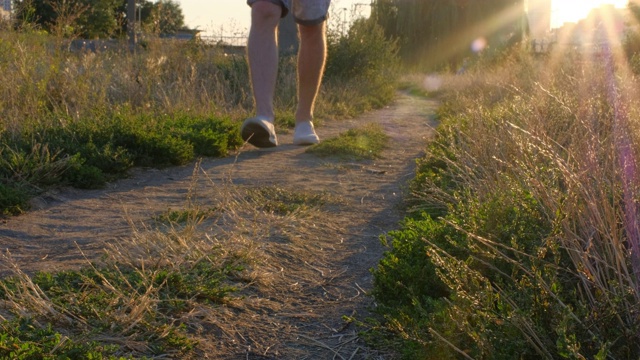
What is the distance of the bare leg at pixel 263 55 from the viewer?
5191mm

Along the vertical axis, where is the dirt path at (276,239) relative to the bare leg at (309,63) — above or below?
below

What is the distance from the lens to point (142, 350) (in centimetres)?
205

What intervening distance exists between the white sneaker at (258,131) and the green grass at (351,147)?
43 centimetres

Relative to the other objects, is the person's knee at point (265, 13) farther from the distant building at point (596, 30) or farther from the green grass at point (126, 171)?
the distant building at point (596, 30)

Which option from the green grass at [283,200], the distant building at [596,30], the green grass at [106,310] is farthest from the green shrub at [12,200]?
the distant building at [596,30]

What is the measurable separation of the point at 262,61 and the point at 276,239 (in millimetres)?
2254

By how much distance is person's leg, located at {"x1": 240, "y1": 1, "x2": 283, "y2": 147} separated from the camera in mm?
5180

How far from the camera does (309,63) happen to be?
18.7 feet

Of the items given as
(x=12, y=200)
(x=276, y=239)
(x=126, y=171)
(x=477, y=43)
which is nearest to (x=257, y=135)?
(x=126, y=171)

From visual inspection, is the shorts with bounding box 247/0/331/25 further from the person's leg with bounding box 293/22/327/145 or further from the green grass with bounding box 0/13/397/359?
the green grass with bounding box 0/13/397/359

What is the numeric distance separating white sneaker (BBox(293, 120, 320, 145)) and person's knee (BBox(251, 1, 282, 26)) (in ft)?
2.93

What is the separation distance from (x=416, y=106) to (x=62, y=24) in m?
6.61

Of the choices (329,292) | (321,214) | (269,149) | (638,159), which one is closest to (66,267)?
(329,292)

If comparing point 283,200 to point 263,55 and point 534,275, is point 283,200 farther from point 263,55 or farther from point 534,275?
point 534,275
